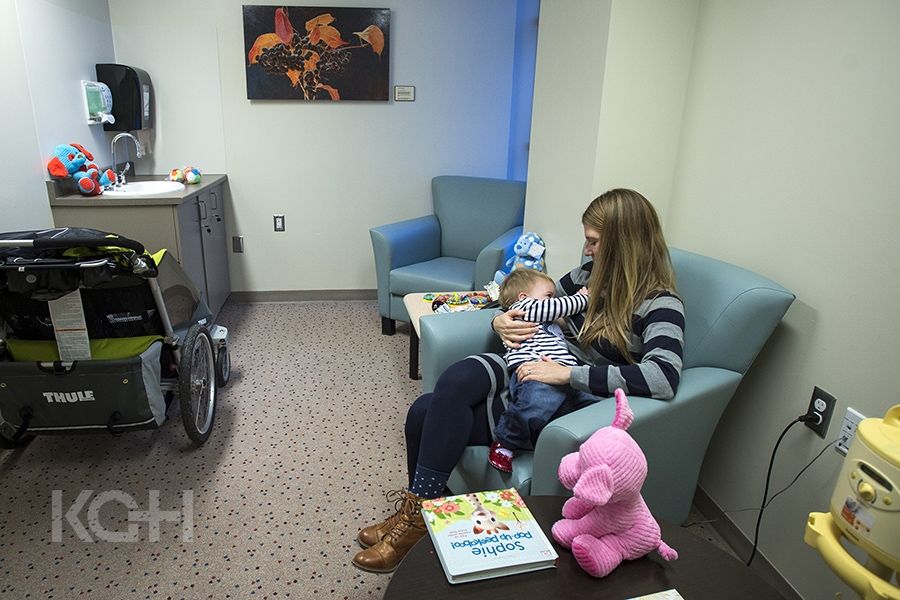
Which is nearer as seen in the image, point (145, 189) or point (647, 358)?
point (647, 358)

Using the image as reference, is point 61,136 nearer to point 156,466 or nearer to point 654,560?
point 156,466

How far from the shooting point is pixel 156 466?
85.5 inches

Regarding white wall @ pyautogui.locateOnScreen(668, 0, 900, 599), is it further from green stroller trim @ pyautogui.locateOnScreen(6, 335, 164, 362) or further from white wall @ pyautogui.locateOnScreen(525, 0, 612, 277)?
green stroller trim @ pyautogui.locateOnScreen(6, 335, 164, 362)

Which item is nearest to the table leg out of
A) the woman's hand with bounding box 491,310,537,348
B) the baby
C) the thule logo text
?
the baby

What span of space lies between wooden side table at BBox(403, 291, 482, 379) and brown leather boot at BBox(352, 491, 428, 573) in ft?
2.73

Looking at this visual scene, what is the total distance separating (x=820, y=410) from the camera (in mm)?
1507

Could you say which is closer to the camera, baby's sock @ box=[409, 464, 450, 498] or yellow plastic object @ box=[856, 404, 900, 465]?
yellow plastic object @ box=[856, 404, 900, 465]

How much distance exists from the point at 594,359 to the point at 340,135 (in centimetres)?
267

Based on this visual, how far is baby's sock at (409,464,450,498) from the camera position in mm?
1584

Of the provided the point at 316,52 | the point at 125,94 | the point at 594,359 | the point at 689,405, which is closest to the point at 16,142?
the point at 125,94

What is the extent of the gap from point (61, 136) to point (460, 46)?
230cm

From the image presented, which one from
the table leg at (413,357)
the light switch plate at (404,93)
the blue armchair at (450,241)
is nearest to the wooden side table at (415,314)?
the table leg at (413,357)

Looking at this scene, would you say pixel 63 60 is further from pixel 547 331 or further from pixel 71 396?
pixel 547 331

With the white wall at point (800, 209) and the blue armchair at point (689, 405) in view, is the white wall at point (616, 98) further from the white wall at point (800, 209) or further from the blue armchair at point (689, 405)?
the blue armchair at point (689, 405)
